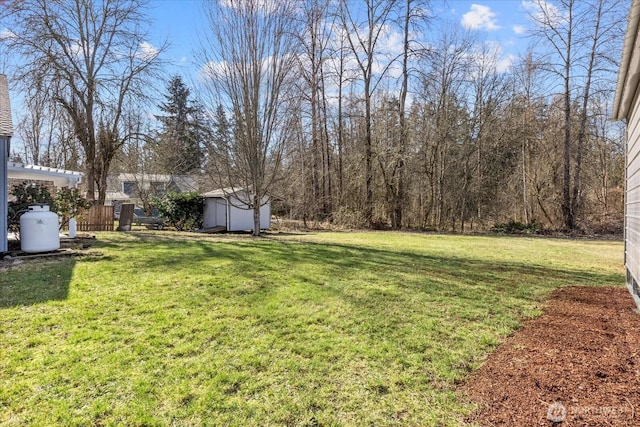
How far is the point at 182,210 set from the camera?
16609mm

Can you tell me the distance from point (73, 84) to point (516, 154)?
65.9 feet

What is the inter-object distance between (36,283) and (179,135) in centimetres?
2249

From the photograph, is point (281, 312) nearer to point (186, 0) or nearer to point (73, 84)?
point (186, 0)

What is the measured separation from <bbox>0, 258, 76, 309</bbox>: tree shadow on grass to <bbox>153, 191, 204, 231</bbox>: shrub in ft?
34.6

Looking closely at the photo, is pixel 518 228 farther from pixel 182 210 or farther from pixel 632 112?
pixel 182 210

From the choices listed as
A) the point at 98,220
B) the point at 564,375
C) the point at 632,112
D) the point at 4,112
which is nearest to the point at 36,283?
the point at 4,112

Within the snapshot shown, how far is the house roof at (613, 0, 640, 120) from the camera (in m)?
2.78

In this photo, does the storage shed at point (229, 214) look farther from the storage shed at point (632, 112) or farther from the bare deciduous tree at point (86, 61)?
the storage shed at point (632, 112)

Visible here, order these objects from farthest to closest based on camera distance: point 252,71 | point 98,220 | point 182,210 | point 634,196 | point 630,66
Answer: point 182,210 < point 98,220 < point 252,71 < point 634,196 < point 630,66

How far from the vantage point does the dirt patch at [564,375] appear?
208 cm

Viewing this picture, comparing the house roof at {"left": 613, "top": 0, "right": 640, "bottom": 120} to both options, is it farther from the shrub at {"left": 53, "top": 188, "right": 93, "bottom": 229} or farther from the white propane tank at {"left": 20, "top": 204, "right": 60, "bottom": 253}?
the shrub at {"left": 53, "top": 188, "right": 93, "bottom": 229}

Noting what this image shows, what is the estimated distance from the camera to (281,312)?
12.9ft

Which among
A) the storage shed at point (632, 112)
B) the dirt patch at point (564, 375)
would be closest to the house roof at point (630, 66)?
the storage shed at point (632, 112)

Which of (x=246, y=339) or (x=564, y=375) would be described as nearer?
(x=564, y=375)
